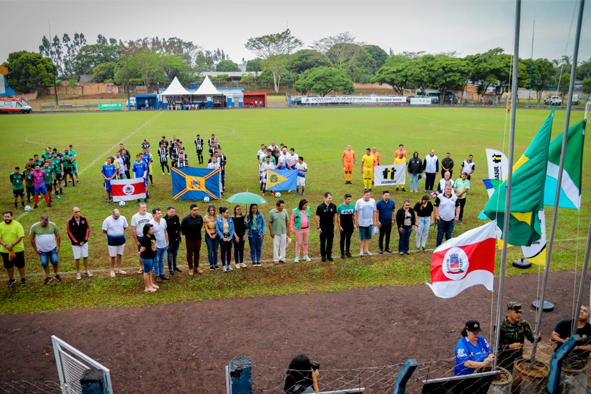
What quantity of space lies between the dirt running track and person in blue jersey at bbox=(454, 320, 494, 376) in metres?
1.74

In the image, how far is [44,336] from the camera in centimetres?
894

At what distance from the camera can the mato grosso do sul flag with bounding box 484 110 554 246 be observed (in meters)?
7.02

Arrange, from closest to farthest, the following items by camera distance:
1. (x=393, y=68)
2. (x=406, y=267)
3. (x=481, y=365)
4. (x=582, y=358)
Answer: (x=481, y=365), (x=582, y=358), (x=406, y=267), (x=393, y=68)

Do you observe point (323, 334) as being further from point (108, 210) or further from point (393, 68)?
point (393, 68)

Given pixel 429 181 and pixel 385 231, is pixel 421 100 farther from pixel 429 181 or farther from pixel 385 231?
pixel 385 231

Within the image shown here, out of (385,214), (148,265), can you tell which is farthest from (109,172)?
(385,214)

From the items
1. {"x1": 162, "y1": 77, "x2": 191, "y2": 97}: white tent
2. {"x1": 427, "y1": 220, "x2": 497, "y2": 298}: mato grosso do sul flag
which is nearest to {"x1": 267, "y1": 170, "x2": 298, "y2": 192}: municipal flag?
{"x1": 427, "y1": 220, "x2": 497, "y2": 298}: mato grosso do sul flag

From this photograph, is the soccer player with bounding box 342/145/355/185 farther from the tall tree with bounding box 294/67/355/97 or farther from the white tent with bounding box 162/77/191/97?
the tall tree with bounding box 294/67/355/97

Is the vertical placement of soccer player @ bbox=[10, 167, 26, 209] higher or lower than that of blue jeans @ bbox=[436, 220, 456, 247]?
higher

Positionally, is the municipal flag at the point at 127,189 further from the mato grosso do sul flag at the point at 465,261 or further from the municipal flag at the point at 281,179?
the mato grosso do sul flag at the point at 465,261

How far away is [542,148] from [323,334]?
526 centimetres

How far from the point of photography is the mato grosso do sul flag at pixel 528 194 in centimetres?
702

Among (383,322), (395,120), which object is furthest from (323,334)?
(395,120)

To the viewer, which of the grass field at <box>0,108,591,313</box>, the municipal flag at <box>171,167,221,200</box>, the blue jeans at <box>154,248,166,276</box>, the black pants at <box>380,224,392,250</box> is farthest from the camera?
the municipal flag at <box>171,167,221,200</box>
